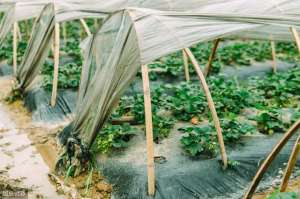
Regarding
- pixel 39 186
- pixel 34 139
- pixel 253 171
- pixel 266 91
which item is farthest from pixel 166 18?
pixel 266 91

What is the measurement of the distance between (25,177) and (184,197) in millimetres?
2250

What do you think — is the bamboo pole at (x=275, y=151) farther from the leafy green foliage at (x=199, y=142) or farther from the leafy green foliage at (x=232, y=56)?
the leafy green foliage at (x=232, y=56)

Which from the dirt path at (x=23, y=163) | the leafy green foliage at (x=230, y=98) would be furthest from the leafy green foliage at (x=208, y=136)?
the dirt path at (x=23, y=163)

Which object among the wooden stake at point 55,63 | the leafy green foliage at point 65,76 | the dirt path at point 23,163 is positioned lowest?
the dirt path at point 23,163

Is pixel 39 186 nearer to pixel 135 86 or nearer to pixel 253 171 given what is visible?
pixel 253 171

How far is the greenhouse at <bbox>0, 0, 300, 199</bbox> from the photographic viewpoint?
16.1 feet

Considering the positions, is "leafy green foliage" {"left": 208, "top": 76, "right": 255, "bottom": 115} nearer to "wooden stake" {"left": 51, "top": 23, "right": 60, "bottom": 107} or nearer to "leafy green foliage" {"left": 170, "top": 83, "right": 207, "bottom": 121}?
"leafy green foliage" {"left": 170, "top": 83, "right": 207, "bottom": 121}

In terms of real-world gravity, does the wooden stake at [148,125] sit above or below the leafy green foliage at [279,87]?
above

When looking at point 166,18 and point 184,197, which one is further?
point 166,18

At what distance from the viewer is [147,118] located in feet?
15.0

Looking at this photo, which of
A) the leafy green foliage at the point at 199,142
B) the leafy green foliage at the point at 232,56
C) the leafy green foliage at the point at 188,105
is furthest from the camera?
the leafy green foliage at the point at 232,56

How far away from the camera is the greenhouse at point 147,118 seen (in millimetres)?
4906

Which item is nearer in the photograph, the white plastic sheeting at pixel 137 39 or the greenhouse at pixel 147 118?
the white plastic sheeting at pixel 137 39

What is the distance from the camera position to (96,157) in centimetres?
577
